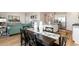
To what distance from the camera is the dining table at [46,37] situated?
1.65 m

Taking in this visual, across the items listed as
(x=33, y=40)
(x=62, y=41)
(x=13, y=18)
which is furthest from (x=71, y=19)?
(x=13, y=18)

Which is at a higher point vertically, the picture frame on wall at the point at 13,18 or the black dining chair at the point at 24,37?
the picture frame on wall at the point at 13,18

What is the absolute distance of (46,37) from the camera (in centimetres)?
166

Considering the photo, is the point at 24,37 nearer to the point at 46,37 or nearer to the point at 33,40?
the point at 33,40

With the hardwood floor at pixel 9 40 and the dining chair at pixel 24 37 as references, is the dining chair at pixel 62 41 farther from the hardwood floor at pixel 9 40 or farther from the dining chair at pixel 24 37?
the hardwood floor at pixel 9 40

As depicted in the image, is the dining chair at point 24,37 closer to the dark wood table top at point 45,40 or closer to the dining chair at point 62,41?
the dark wood table top at point 45,40

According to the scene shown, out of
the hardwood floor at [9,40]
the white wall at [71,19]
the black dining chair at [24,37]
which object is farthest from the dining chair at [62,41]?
the hardwood floor at [9,40]

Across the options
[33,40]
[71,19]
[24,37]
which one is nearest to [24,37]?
[24,37]

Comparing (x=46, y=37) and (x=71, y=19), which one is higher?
(x=71, y=19)

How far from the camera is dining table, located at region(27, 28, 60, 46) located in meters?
1.65

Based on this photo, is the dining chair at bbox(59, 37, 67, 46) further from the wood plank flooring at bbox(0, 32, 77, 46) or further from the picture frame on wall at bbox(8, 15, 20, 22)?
the picture frame on wall at bbox(8, 15, 20, 22)
